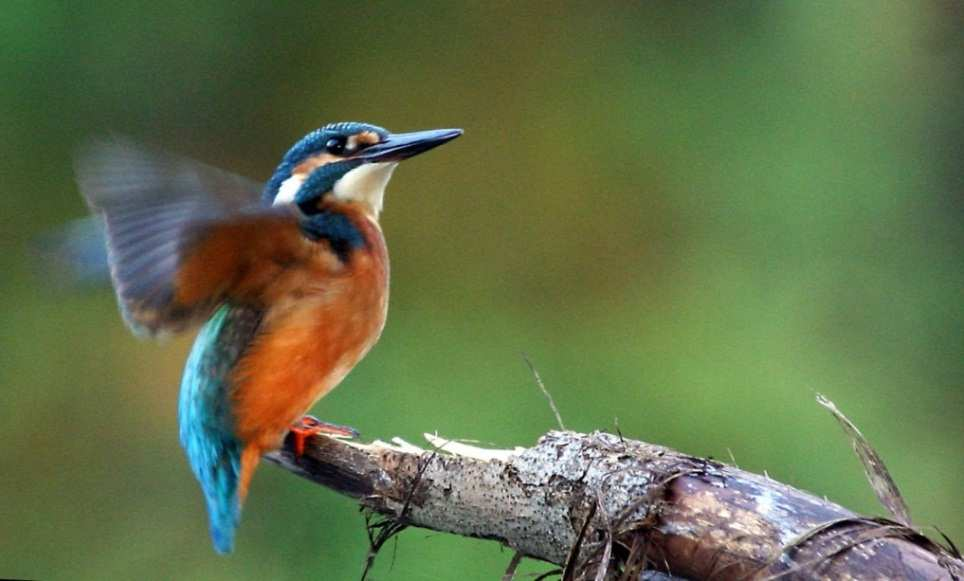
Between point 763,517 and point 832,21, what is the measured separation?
75.0 inches

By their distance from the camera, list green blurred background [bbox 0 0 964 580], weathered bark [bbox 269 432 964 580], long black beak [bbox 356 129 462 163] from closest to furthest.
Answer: weathered bark [bbox 269 432 964 580] < long black beak [bbox 356 129 462 163] < green blurred background [bbox 0 0 964 580]

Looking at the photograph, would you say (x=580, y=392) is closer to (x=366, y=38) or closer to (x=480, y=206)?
(x=480, y=206)

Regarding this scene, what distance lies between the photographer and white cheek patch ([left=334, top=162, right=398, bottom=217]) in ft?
5.64

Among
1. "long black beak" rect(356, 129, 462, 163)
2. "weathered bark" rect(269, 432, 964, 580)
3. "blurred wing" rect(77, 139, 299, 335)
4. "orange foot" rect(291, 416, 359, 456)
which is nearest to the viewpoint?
"weathered bark" rect(269, 432, 964, 580)

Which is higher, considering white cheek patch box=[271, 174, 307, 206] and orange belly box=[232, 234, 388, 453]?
white cheek patch box=[271, 174, 307, 206]

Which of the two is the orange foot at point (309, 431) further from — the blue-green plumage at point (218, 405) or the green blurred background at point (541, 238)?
the green blurred background at point (541, 238)

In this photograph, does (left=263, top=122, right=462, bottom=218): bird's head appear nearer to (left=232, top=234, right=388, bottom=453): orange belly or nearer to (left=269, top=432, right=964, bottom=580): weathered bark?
(left=232, top=234, right=388, bottom=453): orange belly

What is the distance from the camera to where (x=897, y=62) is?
9.64ft

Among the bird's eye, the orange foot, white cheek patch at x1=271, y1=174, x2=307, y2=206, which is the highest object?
the bird's eye

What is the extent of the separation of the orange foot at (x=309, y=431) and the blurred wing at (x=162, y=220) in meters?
0.19

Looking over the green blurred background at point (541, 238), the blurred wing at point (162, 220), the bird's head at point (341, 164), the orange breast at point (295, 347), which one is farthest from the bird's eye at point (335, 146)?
the green blurred background at point (541, 238)

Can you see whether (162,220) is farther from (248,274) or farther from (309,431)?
(309,431)

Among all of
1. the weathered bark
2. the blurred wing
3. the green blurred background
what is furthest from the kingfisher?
the green blurred background

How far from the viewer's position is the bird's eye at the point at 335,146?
1.72 meters
